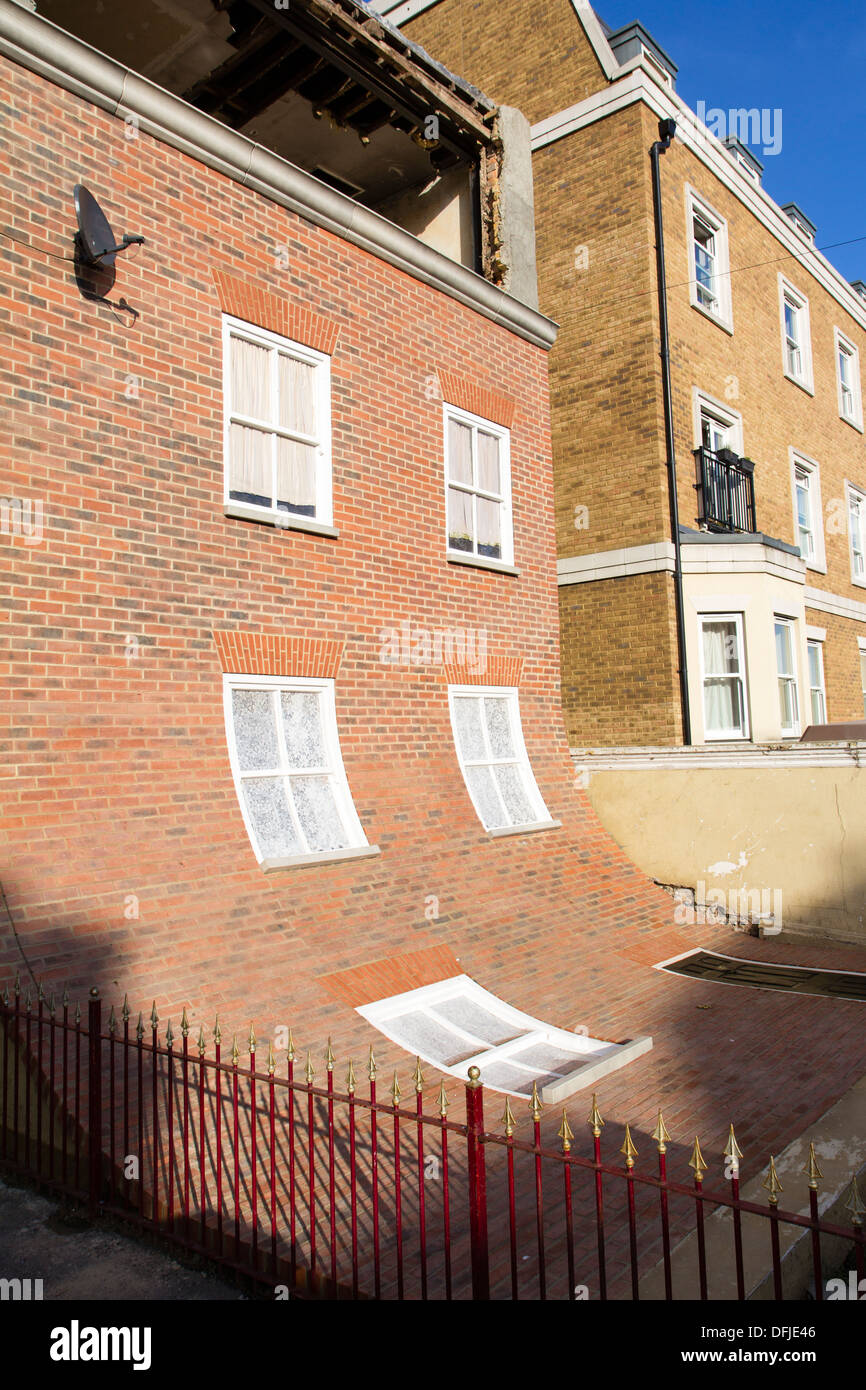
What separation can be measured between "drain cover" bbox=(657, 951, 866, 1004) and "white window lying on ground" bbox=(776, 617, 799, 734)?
22.0 ft

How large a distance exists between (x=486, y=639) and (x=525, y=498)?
87.1 inches

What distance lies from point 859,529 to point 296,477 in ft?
58.7

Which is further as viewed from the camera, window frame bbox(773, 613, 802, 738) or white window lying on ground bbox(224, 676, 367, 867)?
window frame bbox(773, 613, 802, 738)

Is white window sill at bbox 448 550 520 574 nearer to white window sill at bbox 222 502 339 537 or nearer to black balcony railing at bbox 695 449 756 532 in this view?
white window sill at bbox 222 502 339 537

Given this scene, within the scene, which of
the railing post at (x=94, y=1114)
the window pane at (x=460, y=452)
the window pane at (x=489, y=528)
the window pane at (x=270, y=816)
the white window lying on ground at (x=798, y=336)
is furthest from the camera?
the white window lying on ground at (x=798, y=336)

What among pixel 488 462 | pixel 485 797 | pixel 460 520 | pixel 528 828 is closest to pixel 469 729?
pixel 485 797

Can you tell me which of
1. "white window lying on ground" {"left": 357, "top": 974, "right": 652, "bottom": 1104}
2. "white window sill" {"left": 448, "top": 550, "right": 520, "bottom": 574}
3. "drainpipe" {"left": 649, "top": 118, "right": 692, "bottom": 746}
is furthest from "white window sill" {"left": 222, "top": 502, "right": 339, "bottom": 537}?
"drainpipe" {"left": 649, "top": 118, "right": 692, "bottom": 746}

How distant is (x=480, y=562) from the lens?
38.1ft

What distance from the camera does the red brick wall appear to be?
22.8ft

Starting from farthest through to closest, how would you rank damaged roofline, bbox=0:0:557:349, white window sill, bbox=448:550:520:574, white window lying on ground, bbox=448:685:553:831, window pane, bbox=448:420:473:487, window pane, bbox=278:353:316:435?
window pane, bbox=448:420:473:487 < white window sill, bbox=448:550:520:574 < white window lying on ground, bbox=448:685:553:831 < window pane, bbox=278:353:316:435 < damaged roofline, bbox=0:0:557:349

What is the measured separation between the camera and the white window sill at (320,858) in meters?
8.06

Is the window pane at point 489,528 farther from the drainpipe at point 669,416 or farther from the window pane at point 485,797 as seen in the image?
the drainpipe at point 669,416

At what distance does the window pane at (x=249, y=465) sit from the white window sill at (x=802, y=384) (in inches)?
559

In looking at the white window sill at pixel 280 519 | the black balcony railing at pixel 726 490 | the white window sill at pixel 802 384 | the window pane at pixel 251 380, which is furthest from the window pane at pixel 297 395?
the white window sill at pixel 802 384
